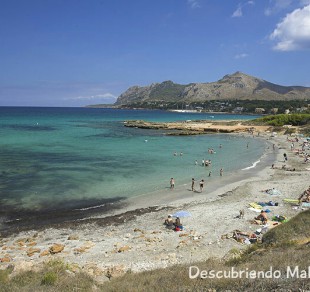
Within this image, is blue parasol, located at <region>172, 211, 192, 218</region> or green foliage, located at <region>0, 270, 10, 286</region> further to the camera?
blue parasol, located at <region>172, 211, 192, 218</region>

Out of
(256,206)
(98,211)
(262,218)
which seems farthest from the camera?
(256,206)

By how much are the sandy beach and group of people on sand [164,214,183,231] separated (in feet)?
1.11

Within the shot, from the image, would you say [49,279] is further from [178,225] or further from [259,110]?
[259,110]

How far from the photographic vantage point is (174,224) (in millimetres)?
18516

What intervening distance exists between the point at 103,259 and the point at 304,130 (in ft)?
247

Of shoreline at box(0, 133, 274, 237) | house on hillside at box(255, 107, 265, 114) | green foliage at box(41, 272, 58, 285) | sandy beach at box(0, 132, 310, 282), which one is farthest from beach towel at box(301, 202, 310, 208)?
house on hillside at box(255, 107, 265, 114)

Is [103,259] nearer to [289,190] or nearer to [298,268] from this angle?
[298,268]

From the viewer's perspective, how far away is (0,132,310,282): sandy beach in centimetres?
1357

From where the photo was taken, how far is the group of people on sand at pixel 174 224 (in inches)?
712

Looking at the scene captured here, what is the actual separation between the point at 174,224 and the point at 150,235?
2.03 meters

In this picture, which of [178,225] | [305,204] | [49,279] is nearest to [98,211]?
[178,225]

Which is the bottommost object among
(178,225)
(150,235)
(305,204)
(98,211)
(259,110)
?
(98,211)

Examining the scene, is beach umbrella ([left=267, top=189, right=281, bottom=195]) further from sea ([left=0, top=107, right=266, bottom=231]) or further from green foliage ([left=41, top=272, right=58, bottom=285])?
green foliage ([left=41, top=272, right=58, bottom=285])

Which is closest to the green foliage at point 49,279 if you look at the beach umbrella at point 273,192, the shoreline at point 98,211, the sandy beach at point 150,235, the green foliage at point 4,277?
the green foliage at point 4,277
